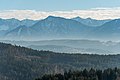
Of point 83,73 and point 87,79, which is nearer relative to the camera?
point 87,79

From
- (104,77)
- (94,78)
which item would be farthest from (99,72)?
(94,78)

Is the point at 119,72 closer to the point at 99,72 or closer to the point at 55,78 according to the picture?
the point at 99,72

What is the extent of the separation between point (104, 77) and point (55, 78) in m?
19.8

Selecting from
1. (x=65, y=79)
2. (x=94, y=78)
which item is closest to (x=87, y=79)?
(x=94, y=78)

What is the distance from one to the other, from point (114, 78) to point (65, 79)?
64.5 ft

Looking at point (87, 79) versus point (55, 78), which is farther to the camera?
point (55, 78)

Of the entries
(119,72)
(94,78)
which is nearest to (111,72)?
(119,72)

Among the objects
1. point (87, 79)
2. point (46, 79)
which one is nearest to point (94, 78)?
point (87, 79)

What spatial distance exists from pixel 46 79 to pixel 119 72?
1222 inches

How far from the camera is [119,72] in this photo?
187250mm

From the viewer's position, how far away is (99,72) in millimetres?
181625

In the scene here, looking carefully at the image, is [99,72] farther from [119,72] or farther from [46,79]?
[46,79]

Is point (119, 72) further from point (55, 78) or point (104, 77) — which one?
point (55, 78)

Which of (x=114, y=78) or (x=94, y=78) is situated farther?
(x=114, y=78)
